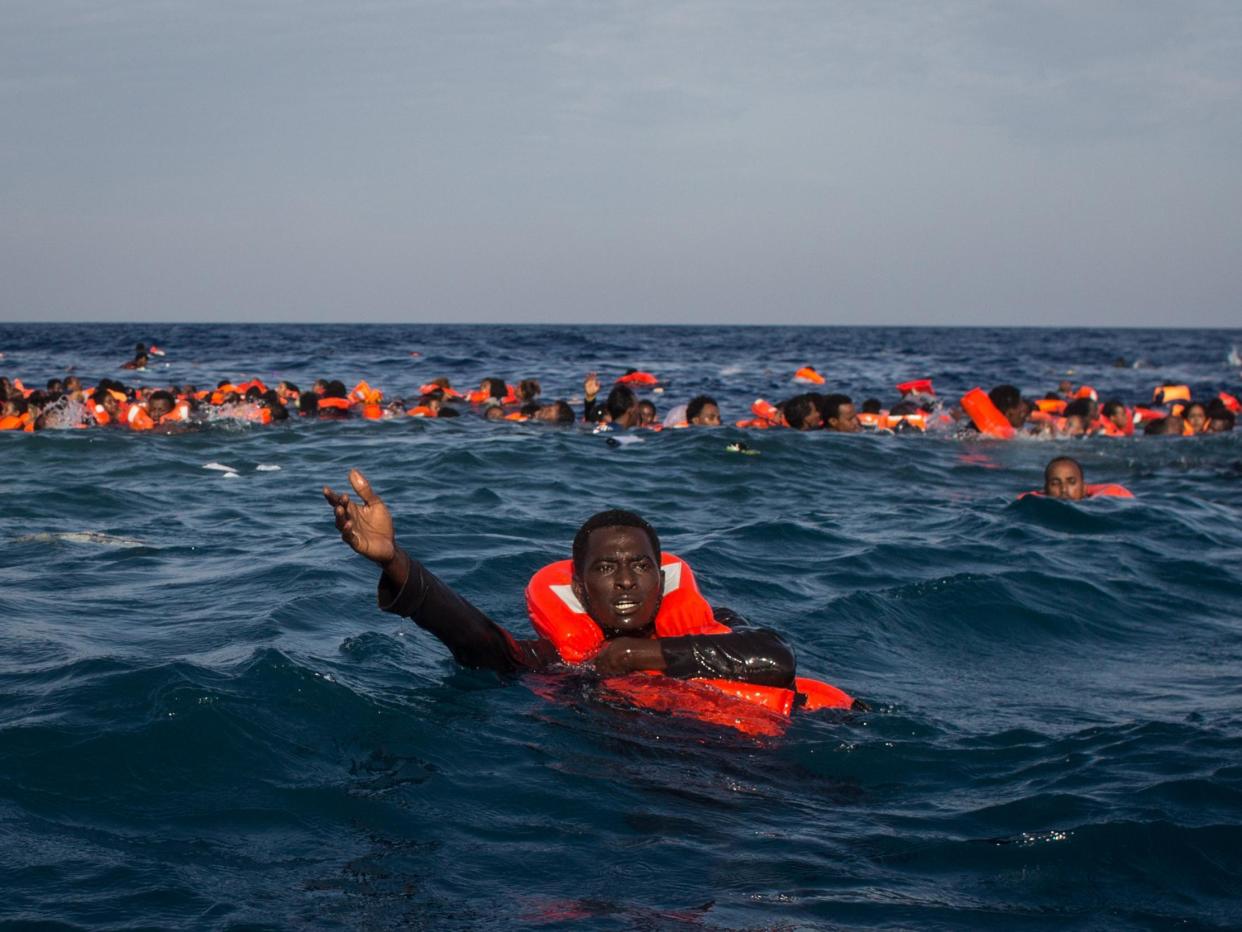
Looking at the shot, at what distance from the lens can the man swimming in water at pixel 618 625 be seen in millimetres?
5301

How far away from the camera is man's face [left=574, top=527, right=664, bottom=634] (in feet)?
18.7

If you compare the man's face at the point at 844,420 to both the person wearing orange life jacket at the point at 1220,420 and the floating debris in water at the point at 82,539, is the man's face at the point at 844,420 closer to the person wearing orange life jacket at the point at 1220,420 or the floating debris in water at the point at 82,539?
the person wearing orange life jacket at the point at 1220,420

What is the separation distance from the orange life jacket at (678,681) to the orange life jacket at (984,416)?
45.9 ft

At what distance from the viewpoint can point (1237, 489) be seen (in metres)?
14.9

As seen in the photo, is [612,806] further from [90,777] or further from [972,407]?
[972,407]

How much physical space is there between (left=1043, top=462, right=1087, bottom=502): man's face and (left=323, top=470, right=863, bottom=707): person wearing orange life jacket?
284 inches

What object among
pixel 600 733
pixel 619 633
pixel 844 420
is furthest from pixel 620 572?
pixel 844 420

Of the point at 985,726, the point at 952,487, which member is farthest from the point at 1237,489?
the point at 985,726

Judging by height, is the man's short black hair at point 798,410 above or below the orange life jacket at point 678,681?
above

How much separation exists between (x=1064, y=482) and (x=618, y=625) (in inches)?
312

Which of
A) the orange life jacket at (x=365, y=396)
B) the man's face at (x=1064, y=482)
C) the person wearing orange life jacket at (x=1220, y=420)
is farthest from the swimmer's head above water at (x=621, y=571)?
the person wearing orange life jacket at (x=1220, y=420)

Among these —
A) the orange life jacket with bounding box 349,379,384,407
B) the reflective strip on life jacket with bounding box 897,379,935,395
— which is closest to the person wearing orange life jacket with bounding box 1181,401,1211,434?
Answer: the reflective strip on life jacket with bounding box 897,379,935,395

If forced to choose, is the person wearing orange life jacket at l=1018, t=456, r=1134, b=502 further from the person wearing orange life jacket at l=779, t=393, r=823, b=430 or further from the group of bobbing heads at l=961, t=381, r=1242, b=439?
the person wearing orange life jacket at l=779, t=393, r=823, b=430

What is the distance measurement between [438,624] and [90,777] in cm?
144
